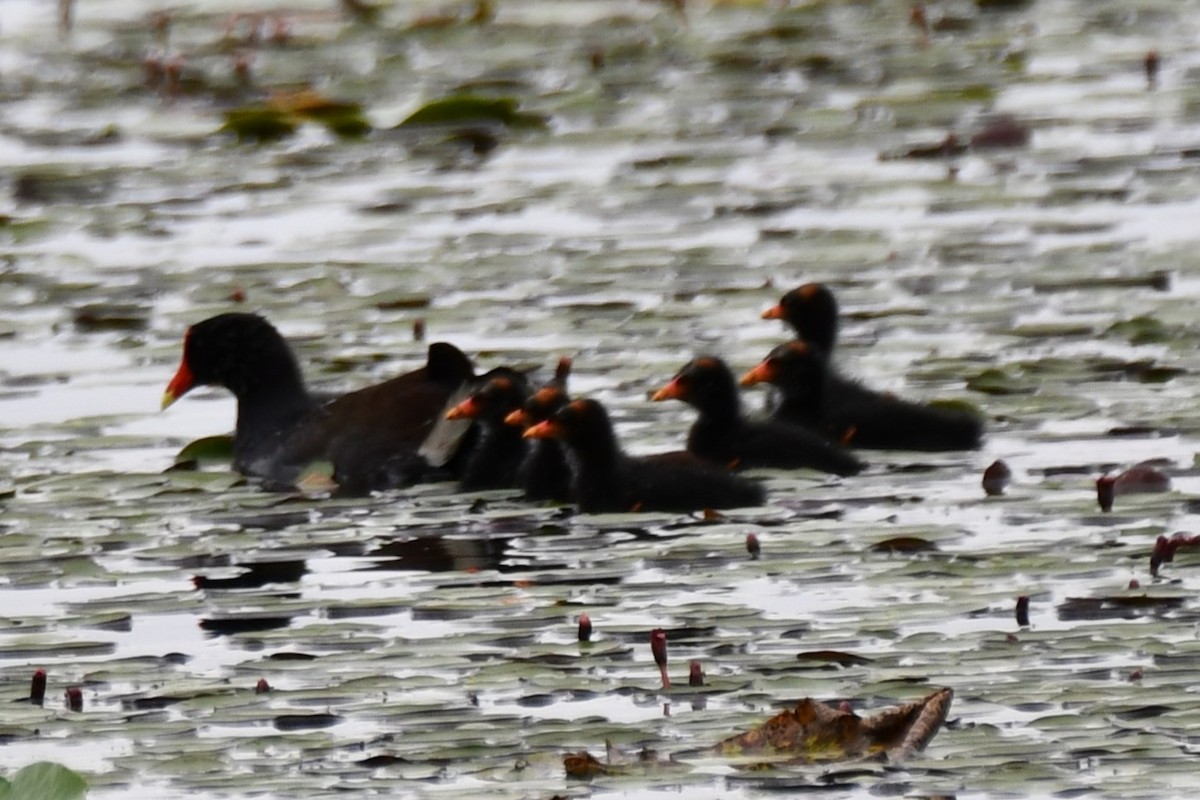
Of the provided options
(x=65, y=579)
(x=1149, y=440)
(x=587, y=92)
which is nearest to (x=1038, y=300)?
(x=1149, y=440)

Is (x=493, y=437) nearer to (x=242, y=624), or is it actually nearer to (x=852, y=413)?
(x=852, y=413)

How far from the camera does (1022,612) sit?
6.75 meters

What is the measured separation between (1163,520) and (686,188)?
7054 millimetres

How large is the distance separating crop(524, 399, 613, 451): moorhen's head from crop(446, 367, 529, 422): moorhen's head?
39 centimetres

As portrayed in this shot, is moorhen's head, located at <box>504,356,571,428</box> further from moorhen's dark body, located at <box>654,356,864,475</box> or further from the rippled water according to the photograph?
moorhen's dark body, located at <box>654,356,864,475</box>

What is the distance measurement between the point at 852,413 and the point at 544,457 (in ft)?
3.72

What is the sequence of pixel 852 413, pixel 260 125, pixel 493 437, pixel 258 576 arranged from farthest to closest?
pixel 260 125 → pixel 852 413 → pixel 493 437 → pixel 258 576

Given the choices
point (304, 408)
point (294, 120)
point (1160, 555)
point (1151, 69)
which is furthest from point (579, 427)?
point (1151, 69)

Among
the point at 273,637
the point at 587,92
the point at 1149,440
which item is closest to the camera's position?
the point at 273,637

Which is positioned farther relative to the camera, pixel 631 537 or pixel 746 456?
pixel 746 456

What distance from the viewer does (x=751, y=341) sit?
1101cm

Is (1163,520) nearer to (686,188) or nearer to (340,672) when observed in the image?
(340,672)

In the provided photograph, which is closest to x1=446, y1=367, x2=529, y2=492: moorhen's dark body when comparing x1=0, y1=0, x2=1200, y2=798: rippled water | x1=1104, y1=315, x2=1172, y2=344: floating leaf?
x1=0, y1=0, x2=1200, y2=798: rippled water

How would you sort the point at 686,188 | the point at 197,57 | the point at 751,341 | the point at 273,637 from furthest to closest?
the point at 197,57 < the point at 686,188 < the point at 751,341 < the point at 273,637
